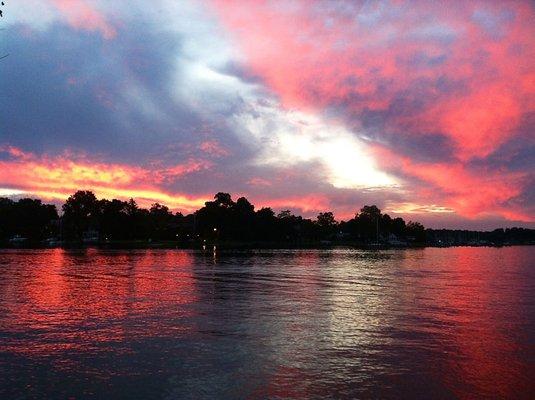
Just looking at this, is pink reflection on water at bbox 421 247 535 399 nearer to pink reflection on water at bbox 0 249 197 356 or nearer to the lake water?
the lake water

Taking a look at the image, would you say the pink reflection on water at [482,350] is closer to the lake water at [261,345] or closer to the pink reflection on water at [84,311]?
the lake water at [261,345]

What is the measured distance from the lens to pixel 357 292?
114 feet

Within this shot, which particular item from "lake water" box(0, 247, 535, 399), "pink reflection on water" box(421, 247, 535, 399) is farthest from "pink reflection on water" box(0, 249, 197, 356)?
"pink reflection on water" box(421, 247, 535, 399)

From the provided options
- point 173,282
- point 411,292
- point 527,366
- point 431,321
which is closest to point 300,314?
point 431,321

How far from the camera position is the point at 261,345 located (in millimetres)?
17922

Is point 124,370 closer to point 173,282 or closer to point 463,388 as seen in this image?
point 463,388

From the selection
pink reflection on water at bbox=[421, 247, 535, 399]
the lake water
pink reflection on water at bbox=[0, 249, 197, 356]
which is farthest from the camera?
pink reflection on water at bbox=[0, 249, 197, 356]

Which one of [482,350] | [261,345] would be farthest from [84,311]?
[482,350]

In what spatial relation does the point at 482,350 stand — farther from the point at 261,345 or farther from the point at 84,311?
the point at 84,311

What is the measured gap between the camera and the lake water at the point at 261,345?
1326cm

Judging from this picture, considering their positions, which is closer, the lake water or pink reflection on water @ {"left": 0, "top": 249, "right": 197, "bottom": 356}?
the lake water

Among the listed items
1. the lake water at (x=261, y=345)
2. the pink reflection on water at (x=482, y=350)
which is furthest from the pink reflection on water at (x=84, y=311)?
the pink reflection on water at (x=482, y=350)

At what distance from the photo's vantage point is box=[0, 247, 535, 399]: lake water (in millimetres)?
13258

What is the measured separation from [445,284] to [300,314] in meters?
22.8
